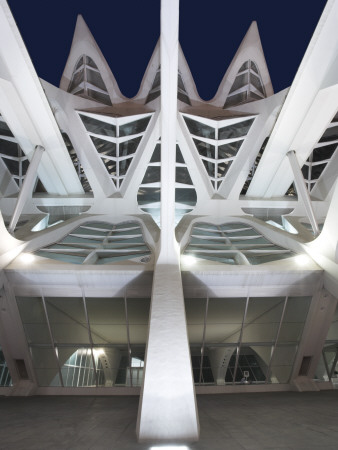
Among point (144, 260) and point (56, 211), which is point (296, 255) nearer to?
point (144, 260)

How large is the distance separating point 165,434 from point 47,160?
16271 millimetres

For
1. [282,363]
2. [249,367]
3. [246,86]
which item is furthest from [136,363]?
[246,86]

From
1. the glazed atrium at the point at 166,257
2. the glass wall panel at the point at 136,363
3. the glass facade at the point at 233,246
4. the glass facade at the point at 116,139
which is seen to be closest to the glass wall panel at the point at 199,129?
the glazed atrium at the point at 166,257

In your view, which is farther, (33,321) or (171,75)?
(33,321)

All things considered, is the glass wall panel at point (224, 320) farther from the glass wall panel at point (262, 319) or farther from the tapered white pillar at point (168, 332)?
the tapered white pillar at point (168, 332)

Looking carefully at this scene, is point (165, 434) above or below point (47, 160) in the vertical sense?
below

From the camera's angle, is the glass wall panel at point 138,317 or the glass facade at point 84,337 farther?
the glass wall panel at point 138,317

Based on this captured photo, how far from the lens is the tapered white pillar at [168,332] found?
18.6 ft

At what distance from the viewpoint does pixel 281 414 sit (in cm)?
654

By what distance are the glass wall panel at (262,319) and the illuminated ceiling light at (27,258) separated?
28.4 ft

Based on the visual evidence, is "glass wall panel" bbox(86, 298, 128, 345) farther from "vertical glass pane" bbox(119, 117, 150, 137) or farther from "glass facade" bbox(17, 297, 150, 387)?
"vertical glass pane" bbox(119, 117, 150, 137)

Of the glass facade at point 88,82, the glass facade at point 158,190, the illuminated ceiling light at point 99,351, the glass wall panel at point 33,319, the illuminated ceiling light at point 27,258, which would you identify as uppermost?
the glass facade at point 88,82

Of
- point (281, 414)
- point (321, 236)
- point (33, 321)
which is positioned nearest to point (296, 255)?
point (321, 236)

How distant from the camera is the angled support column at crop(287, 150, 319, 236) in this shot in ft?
45.0
